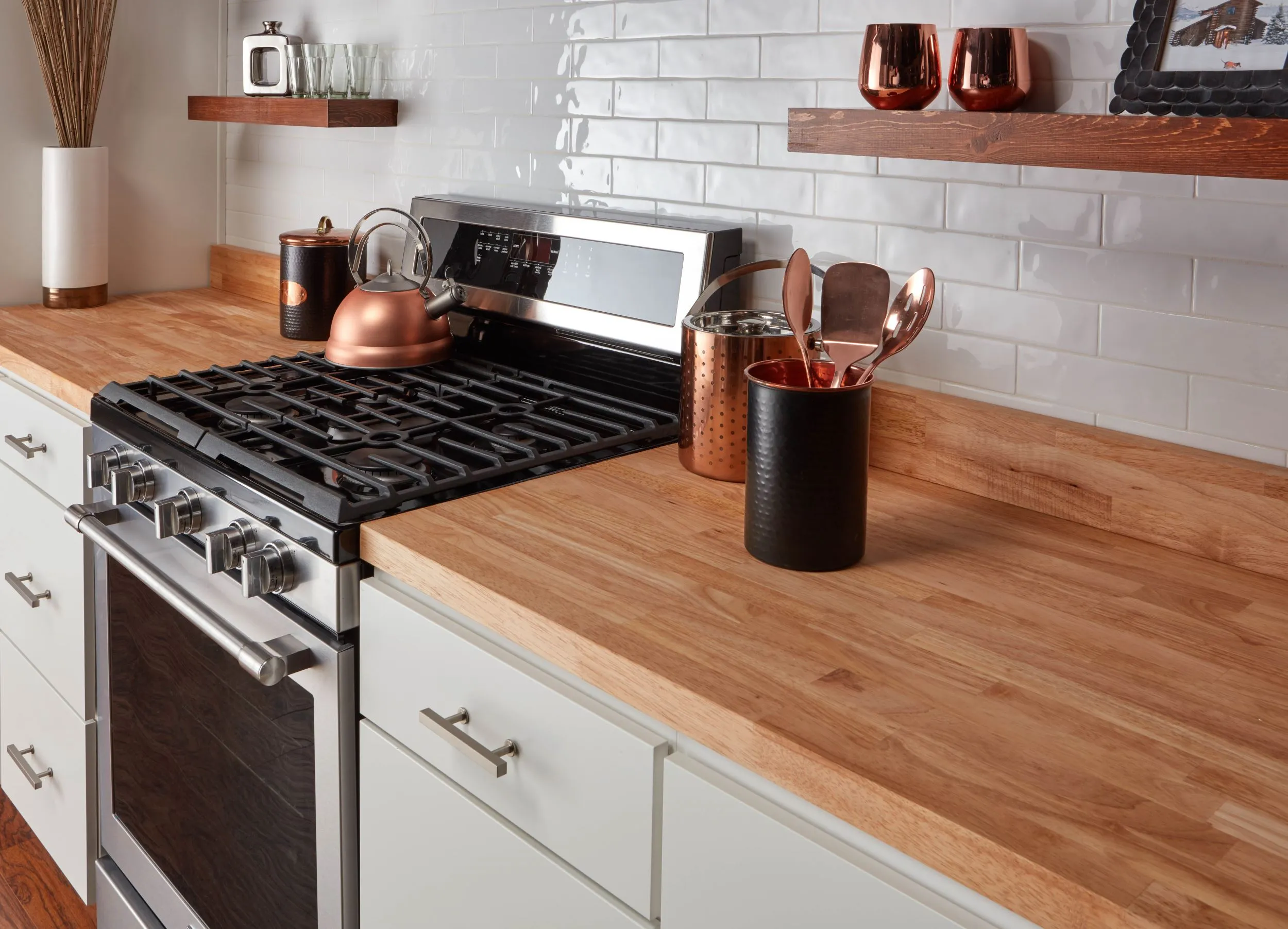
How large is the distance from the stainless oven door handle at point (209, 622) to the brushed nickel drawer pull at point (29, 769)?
2.47 feet

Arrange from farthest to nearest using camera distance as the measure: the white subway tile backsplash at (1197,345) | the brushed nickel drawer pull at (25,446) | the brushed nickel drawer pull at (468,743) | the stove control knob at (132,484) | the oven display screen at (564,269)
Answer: the brushed nickel drawer pull at (25,446), the oven display screen at (564,269), the stove control knob at (132,484), the white subway tile backsplash at (1197,345), the brushed nickel drawer pull at (468,743)

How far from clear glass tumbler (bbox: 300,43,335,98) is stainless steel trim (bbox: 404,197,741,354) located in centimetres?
40

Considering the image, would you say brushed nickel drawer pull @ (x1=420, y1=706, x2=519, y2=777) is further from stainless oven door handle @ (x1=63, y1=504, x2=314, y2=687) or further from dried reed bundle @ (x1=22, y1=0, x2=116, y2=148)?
dried reed bundle @ (x1=22, y1=0, x2=116, y2=148)

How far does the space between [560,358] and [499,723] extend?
0.99 metres

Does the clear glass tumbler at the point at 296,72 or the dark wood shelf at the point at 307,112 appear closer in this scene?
the dark wood shelf at the point at 307,112

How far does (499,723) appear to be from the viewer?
1153 mm

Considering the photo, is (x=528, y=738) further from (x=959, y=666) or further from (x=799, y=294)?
(x=799, y=294)

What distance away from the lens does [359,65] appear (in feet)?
8.13

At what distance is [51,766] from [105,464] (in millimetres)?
799

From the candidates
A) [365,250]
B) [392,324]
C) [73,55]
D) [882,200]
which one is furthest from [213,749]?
[73,55]

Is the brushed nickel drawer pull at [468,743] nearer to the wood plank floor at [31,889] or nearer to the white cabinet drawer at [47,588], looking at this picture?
the white cabinet drawer at [47,588]

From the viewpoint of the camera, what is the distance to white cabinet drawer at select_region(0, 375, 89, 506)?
194 cm

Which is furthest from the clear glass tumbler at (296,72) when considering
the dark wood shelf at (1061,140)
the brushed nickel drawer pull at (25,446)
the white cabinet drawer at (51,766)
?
the dark wood shelf at (1061,140)

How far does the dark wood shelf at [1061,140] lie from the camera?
103 centimetres
